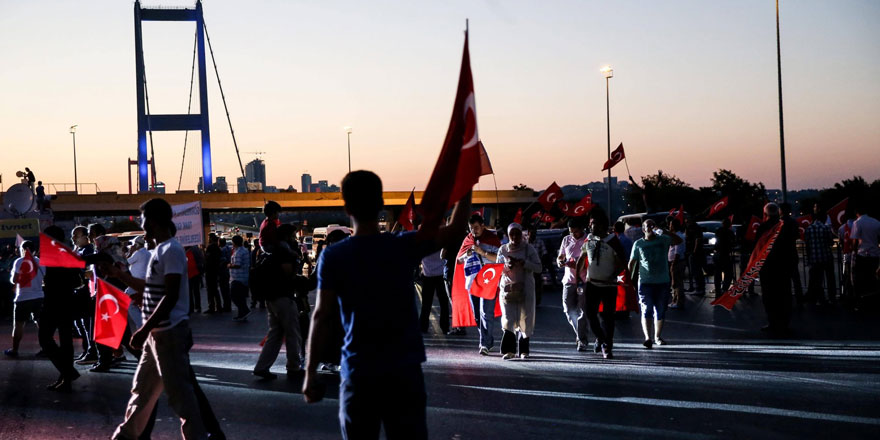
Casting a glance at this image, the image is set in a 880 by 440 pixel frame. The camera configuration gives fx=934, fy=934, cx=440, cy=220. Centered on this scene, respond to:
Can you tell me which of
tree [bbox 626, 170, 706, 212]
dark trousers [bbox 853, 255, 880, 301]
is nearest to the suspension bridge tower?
tree [bbox 626, 170, 706, 212]

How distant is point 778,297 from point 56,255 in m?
9.07

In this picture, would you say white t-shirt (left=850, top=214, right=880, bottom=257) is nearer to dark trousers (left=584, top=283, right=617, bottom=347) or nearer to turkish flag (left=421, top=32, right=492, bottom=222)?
dark trousers (left=584, top=283, right=617, bottom=347)

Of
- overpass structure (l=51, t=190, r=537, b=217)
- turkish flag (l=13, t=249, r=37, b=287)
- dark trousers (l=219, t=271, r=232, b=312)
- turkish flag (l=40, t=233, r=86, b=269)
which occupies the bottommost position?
dark trousers (l=219, t=271, r=232, b=312)

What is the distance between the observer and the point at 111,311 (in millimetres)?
9273

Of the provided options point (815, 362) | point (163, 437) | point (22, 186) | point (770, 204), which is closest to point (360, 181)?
point (163, 437)

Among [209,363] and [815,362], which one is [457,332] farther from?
[815,362]

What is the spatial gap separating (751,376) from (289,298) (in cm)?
471

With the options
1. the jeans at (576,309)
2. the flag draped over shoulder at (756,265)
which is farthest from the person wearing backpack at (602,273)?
the flag draped over shoulder at (756,265)

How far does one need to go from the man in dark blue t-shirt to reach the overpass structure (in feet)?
208

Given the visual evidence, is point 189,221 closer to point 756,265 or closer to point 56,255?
point 56,255

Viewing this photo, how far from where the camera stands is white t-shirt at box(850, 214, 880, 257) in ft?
49.2

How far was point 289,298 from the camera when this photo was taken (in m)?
9.79

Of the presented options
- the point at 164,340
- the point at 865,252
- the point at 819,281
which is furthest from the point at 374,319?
the point at 819,281

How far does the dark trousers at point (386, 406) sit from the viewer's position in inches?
141
